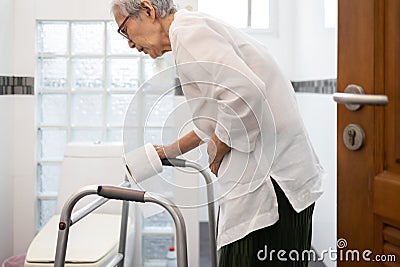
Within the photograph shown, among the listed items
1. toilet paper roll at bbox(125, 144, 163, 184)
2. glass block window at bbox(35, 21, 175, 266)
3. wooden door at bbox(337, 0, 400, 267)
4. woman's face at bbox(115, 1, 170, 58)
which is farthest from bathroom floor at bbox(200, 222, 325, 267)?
wooden door at bbox(337, 0, 400, 267)

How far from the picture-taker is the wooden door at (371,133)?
93 cm

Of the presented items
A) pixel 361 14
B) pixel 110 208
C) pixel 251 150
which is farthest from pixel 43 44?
pixel 361 14

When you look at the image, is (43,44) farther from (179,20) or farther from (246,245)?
(246,245)

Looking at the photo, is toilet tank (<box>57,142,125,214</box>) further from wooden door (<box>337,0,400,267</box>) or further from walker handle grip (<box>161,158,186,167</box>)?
wooden door (<box>337,0,400,267</box>)

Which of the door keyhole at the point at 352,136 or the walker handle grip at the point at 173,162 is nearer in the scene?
the door keyhole at the point at 352,136

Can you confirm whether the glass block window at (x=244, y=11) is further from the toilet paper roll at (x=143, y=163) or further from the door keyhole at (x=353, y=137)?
the door keyhole at (x=353, y=137)

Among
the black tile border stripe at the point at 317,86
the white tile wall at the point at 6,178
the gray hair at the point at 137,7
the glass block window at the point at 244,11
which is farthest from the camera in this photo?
the glass block window at the point at 244,11

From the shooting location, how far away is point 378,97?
0.92 metres

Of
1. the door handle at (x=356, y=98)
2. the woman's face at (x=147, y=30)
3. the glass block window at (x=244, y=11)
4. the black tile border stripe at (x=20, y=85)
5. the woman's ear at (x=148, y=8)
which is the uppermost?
the glass block window at (x=244, y=11)

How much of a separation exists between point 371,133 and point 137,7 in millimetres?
763

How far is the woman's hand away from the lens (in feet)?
4.16

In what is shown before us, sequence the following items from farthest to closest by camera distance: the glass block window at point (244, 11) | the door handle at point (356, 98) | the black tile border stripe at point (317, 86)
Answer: the glass block window at point (244, 11) → the black tile border stripe at point (317, 86) → the door handle at point (356, 98)

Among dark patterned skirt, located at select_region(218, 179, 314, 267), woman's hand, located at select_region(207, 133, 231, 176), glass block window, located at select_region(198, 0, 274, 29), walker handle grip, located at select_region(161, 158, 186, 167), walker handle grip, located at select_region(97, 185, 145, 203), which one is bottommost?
dark patterned skirt, located at select_region(218, 179, 314, 267)

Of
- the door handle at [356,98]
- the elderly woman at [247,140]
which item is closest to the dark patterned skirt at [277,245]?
the elderly woman at [247,140]
